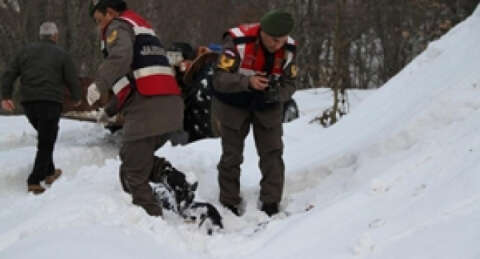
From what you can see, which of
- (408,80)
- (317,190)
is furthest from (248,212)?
(408,80)

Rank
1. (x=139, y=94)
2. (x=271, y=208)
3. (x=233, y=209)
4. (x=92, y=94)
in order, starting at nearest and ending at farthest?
(x=92, y=94) → (x=139, y=94) → (x=271, y=208) → (x=233, y=209)

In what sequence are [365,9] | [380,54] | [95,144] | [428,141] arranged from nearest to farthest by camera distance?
[428,141]
[95,144]
[365,9]
[380,54]

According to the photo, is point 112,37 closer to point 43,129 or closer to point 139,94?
point 139,94

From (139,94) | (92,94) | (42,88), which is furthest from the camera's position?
(42,88)

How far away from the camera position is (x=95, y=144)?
8.53 metres

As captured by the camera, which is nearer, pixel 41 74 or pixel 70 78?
pixel 41 74

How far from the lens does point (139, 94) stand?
3.96 meters

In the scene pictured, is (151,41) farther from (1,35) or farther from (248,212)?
(1,35)

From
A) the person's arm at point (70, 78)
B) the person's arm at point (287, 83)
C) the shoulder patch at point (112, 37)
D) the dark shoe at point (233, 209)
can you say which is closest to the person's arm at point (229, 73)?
the person's arm at point (287, 83)

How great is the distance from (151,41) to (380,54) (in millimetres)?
20249

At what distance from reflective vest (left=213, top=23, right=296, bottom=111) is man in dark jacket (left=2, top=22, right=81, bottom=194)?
2304 mm

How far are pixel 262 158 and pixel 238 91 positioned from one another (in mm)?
665

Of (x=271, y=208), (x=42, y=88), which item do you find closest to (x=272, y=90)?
(x=271, y=208)

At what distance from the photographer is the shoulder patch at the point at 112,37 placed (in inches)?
150
